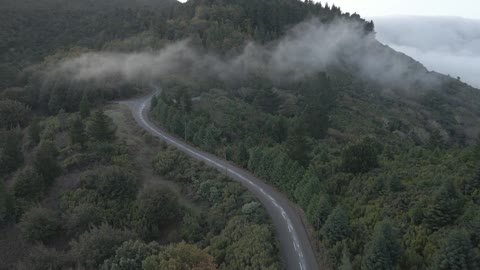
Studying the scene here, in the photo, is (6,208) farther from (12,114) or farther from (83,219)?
(12,114)

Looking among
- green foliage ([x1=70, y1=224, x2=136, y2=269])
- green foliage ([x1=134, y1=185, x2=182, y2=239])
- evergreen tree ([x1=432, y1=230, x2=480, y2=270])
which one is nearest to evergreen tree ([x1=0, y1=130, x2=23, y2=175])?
green foliage ([x1=134, y1=185, x2=182, y2=239])

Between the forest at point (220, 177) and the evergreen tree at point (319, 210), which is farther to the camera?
the evergreen tree at point (319, 210)

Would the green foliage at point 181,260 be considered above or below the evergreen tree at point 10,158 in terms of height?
above

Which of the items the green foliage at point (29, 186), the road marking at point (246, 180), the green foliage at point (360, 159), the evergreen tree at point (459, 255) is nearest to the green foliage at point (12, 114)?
the road marking at point (246, 180)

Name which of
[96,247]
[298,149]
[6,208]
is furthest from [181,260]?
[6,208]

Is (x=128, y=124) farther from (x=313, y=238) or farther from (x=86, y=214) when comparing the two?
(x=313, y=238)

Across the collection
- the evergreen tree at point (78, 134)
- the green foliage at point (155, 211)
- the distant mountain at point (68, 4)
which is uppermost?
the distant mountain at point (68, 4)

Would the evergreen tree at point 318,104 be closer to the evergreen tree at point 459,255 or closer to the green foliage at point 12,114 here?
the evergreen tree at point 459,255

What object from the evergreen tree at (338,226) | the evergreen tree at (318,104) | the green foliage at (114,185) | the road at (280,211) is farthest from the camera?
the evergreen tree at (318,104)
